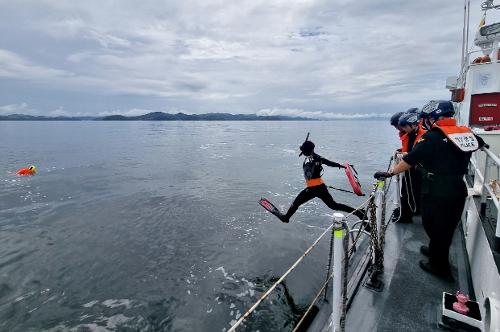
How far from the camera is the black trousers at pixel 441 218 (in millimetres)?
4332

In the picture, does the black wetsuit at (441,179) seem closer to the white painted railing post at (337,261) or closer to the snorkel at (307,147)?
the white painted railing post at (337,261)

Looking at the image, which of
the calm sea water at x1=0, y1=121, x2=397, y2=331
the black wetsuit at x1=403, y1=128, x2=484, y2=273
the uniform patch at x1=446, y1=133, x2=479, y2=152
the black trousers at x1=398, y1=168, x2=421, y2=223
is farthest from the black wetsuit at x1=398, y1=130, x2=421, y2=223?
the calm sea water at x1=0, y1=121, x2=397, y2=331

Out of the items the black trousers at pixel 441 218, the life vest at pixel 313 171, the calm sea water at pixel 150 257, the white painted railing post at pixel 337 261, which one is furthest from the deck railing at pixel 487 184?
the calm sea water at pixel 150 257

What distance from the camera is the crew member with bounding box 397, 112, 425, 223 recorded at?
6.75 metres

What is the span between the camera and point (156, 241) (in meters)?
11.8

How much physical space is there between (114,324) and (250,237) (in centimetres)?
628

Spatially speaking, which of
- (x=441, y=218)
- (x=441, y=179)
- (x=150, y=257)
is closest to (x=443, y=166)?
(x=441, y=179)

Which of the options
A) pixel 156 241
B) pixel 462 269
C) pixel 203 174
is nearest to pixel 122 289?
pixel 156 241

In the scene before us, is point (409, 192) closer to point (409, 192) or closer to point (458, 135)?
point (409, 192)

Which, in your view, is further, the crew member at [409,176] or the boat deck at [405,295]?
the crew member at [409,176]

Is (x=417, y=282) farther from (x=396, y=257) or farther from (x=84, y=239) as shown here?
(x=84, y=239)

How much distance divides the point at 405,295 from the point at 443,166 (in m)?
2.02

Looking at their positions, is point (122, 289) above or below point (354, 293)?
below

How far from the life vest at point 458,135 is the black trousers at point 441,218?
74 centimetres
